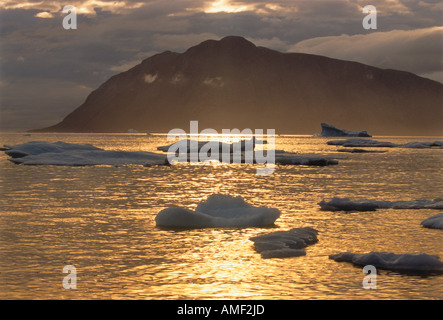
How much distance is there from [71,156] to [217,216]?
23706mm

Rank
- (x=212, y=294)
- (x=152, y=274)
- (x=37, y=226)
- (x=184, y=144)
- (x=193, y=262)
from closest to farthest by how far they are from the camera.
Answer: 1. (x=212, y=294)
2. (x=152, y=274)
3. (x=193, y=262)
4. (x=37, y=226)
5. (x=184, y=144)

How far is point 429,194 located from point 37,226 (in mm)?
15404

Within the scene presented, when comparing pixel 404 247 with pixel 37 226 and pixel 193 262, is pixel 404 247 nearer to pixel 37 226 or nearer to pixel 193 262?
pixel 193 262

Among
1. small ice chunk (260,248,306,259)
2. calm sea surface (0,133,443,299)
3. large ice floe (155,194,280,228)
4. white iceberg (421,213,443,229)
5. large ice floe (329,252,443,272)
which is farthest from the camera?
large ice floe (155,194,280,228)

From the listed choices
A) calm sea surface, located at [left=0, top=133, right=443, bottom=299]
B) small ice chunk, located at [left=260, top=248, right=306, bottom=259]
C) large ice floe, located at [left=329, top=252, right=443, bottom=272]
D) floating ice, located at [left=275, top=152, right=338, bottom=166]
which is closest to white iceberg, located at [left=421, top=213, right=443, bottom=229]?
calm sea surface, located at [left=0, top=133, right=443, bottom=299]

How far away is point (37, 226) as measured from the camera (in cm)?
1402

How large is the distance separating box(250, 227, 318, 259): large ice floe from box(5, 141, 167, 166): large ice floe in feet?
80.1

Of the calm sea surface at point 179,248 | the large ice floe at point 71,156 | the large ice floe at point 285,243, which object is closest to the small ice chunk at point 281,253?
the large ice floe at point 285,243

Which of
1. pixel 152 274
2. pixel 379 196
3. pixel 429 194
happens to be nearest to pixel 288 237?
pixel 152 274

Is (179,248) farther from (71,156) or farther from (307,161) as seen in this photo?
(307,161)

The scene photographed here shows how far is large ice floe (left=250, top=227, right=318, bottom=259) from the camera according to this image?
10.9 m

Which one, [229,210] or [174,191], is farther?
[174,191]

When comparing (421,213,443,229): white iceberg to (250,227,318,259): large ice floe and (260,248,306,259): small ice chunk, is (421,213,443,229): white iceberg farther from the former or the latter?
(260,248,306,259): small ice chunk

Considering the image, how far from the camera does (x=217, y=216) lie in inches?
576
